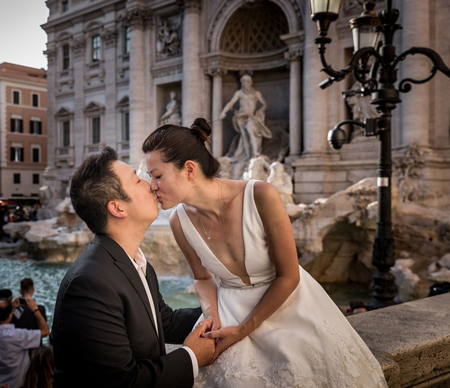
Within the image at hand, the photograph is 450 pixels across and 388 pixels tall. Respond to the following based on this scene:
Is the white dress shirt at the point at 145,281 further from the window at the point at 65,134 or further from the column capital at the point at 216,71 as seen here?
the window at the point at 65,134

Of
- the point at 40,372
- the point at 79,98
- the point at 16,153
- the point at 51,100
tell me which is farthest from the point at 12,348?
the point at 16,153

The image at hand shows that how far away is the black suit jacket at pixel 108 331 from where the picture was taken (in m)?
1.40

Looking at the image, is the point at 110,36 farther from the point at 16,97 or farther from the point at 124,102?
the point at 16,97

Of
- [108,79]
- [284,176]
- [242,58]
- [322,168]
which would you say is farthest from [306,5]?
[108,79]

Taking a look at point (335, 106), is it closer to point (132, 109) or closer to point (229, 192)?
point (132, 109)

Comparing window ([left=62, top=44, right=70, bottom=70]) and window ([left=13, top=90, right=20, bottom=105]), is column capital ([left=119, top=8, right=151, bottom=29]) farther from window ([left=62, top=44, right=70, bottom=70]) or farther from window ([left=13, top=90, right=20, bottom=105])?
window ([left=13, top=90, right=20, bottom=105])

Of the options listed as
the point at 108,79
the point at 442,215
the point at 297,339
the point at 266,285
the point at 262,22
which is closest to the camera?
the point at 297,339

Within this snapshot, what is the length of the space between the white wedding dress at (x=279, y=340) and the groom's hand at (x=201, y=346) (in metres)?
0.06

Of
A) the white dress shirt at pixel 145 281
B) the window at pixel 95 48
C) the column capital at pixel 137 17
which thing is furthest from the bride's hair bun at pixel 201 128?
the window at pixel 95 48

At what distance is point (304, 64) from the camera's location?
1412 centimetres

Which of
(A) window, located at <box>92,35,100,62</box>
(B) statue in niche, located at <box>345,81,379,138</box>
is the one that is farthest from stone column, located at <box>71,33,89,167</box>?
(B) statue in niche, located at <box>345,81,379,138</box>

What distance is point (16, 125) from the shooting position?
109 feet

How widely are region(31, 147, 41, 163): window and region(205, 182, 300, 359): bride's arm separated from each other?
35.6 metres

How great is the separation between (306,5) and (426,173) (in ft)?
21.4
